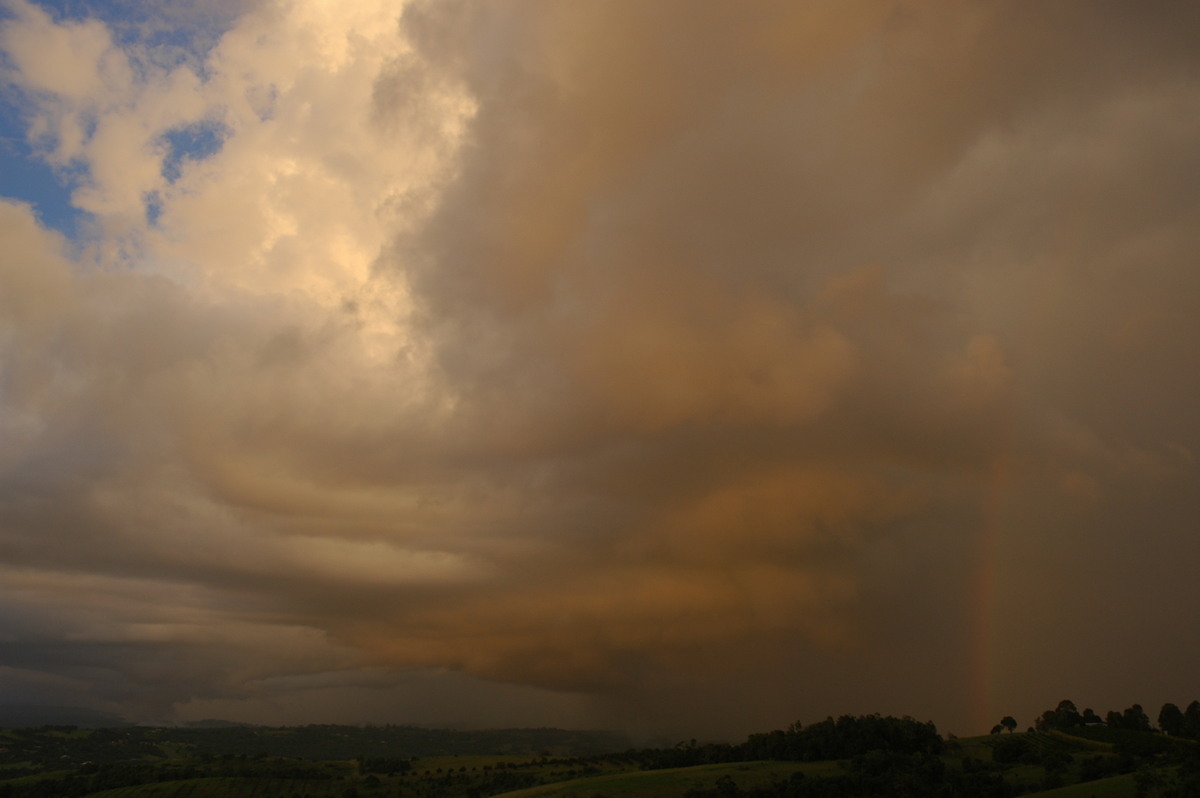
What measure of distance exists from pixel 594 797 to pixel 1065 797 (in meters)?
105

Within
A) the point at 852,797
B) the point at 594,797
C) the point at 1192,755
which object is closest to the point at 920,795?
the point at 852,797

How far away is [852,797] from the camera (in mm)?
195625

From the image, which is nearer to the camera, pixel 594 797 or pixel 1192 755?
pixel 1192 755

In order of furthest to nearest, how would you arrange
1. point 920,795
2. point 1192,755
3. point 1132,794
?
point 920,795, point 1192,755, point 1132,794

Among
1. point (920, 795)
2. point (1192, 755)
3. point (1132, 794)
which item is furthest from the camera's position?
point (920, 795)

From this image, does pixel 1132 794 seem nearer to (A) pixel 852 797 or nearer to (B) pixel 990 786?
(B) pixel 990 786

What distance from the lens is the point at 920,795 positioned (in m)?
193

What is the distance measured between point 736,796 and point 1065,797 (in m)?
73.6

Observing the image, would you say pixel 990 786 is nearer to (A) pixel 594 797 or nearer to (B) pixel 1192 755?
(B) pixel 1192 755

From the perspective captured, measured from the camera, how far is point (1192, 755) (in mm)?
176500

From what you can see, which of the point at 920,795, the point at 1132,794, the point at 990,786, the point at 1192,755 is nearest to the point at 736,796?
the point at 920,795

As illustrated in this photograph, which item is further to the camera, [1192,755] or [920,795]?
[920,795]

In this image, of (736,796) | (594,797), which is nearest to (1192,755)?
(736,796)

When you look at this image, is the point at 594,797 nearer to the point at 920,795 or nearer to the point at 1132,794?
the point at 920,795
